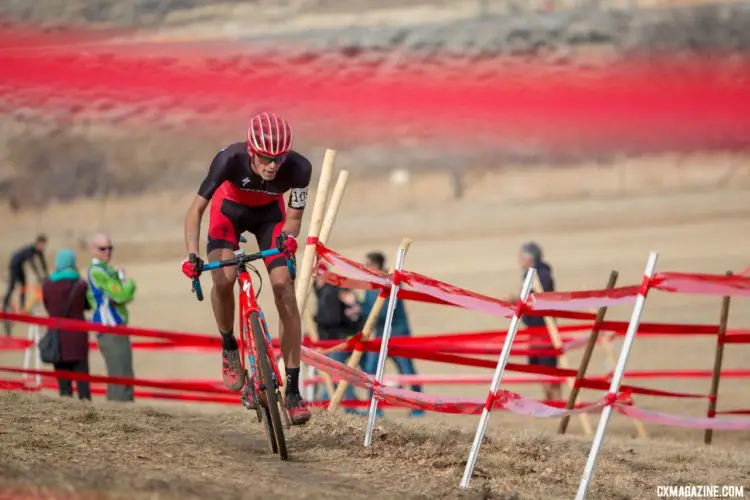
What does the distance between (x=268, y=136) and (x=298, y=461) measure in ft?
6.55

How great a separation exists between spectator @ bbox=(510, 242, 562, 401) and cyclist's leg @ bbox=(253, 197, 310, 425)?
13.1ft

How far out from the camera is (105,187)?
2850 cm

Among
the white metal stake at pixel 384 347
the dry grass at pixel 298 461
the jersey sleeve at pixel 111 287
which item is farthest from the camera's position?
the jersey sleeve at pixel 111 287

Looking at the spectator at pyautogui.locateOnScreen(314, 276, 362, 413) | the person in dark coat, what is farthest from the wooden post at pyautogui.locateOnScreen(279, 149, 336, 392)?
the spectator at pyautogui.locateOnScreen(314, 276, 362, 413)

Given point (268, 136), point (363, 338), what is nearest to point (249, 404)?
point (363, 338)

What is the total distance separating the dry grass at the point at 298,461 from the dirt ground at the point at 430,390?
0.07 ft

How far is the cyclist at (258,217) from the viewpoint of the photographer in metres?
6.89

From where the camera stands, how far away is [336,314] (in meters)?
11.4

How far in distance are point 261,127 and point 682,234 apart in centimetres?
1977

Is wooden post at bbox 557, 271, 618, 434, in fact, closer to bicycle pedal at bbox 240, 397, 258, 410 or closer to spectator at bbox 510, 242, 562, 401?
spectator at bbox 510, 242, 562, 401

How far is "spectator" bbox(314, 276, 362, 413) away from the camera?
11.4 m

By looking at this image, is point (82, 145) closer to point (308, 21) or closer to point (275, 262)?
point (308, 21)

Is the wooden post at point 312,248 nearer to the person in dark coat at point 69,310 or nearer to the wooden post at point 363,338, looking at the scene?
the wooden post at point 363,338

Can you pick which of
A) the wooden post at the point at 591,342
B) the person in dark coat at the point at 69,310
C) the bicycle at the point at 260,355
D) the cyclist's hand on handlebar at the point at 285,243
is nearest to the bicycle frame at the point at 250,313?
the bicycle at the point at 260,355
